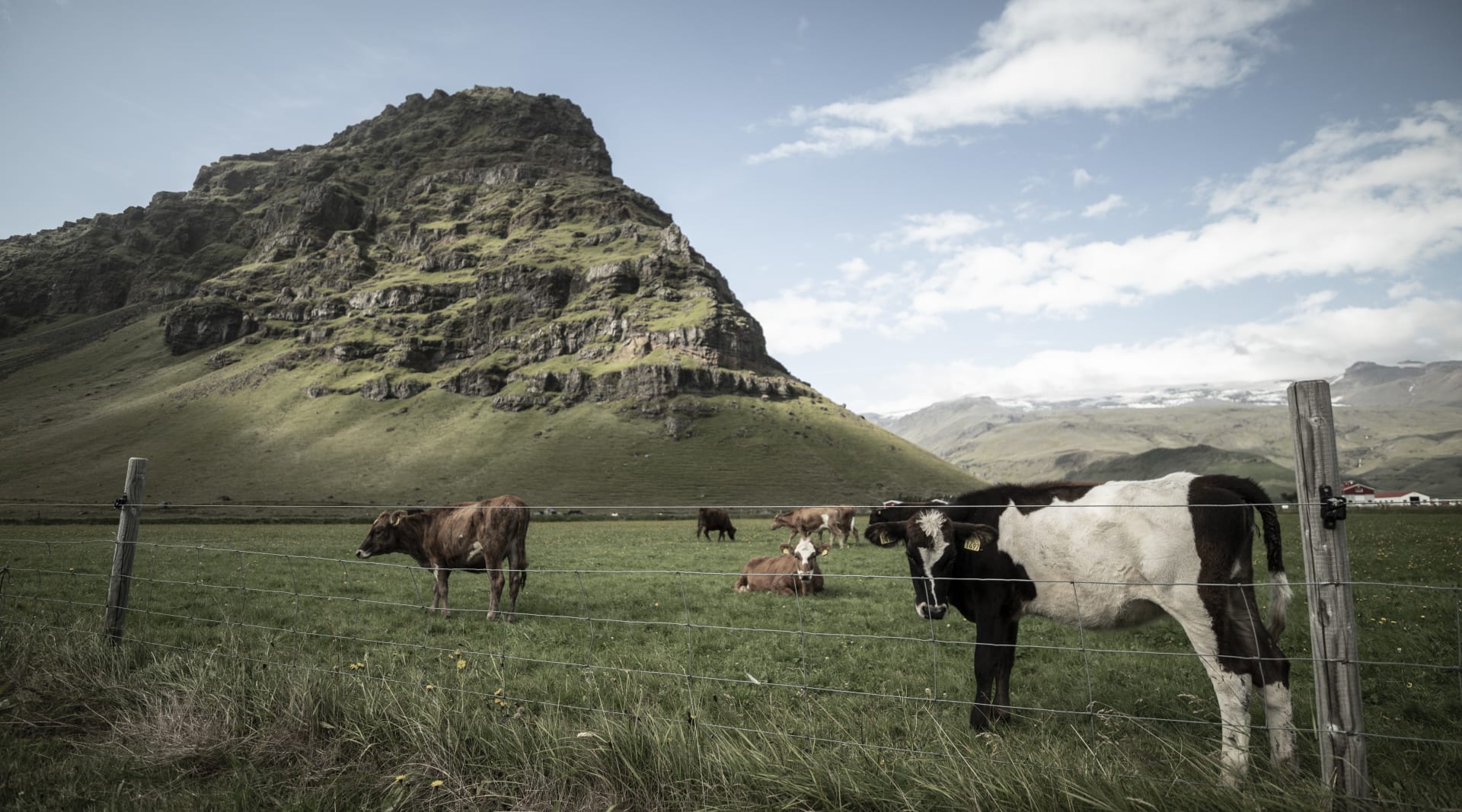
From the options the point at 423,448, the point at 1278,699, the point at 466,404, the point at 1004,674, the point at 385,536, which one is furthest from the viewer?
the point at 466,404

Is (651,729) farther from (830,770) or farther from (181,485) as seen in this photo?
(181,485)

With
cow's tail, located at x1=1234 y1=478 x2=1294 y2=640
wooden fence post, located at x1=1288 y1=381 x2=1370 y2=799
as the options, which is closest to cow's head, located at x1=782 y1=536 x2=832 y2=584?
cow's tail, located at x1=1234 y1=478 x2=1294 y2=640

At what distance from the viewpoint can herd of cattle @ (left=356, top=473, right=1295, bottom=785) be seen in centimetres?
555

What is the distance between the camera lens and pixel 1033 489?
745cm

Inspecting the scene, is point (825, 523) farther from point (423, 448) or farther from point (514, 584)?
point (423, 448)

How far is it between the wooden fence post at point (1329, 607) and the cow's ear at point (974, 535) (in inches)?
119

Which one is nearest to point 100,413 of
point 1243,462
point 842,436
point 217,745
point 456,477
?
point 456,477

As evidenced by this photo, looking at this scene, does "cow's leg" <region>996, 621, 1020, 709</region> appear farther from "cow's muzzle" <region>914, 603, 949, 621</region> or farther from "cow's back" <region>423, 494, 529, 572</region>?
"cow's back" <region>423, 494, 529, 572</region>

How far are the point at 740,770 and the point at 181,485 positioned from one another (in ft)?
472

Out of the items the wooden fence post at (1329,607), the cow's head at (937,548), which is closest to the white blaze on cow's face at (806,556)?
the cow's head at (937,548)

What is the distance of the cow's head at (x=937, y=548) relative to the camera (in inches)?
279

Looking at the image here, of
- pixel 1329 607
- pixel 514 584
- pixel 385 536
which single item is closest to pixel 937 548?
pixel 1329 607

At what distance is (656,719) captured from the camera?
507 cm

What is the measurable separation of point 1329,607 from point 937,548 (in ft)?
11.8
